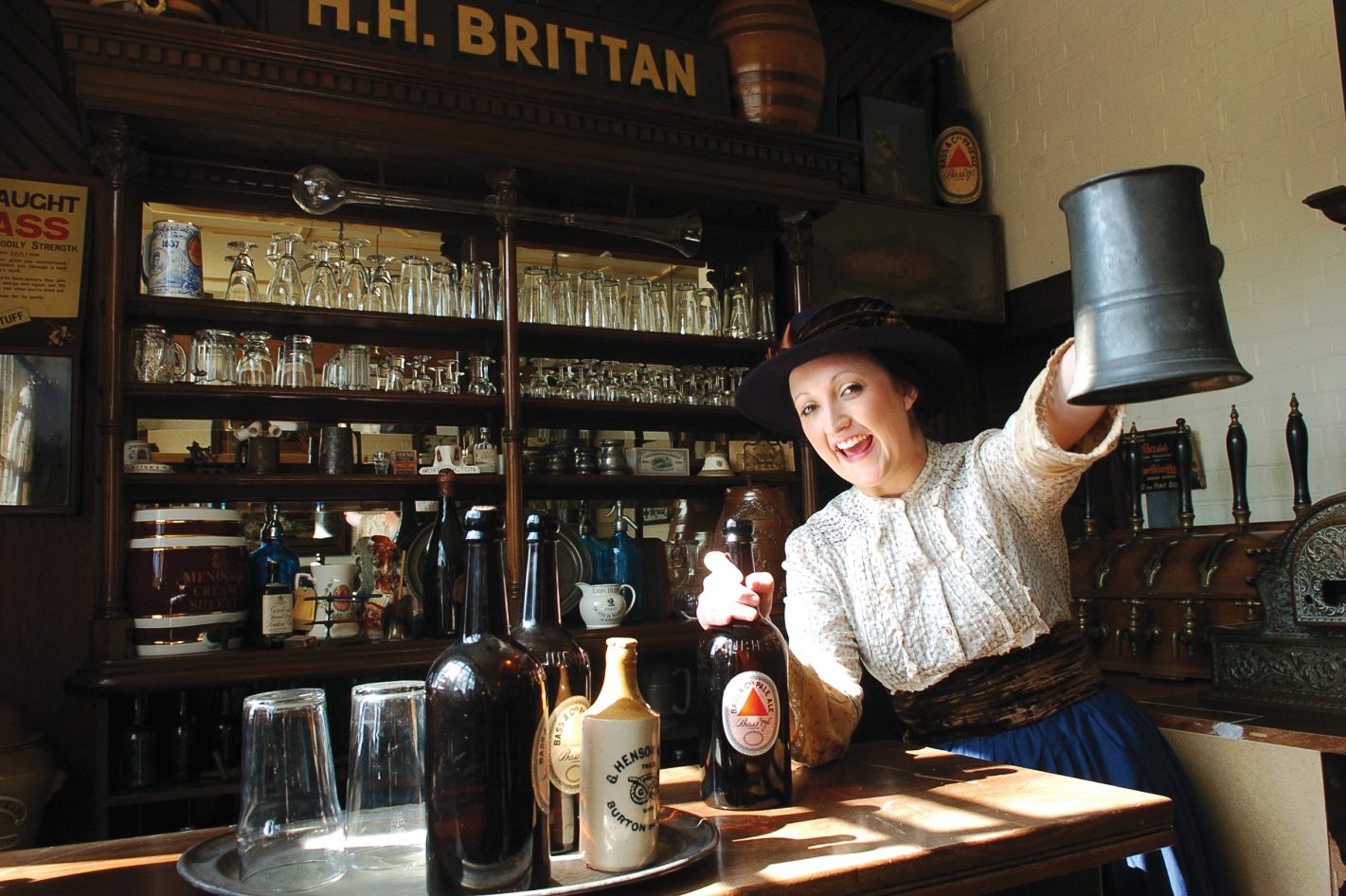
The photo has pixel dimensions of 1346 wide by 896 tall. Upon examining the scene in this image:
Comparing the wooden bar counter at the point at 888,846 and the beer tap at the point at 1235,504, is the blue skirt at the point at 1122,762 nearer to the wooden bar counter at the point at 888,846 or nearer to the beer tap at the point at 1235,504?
the wooden bar counter at the point at 888,846

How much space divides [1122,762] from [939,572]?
0.41 meters

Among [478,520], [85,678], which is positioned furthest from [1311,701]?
[85,678]

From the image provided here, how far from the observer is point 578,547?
10.5 feet

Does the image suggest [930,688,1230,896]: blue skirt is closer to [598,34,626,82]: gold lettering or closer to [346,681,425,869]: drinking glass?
[346,681,425,869]: drinking glass

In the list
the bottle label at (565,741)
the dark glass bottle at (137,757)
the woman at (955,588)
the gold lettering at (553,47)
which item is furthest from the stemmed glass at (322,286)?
the bottle label at (565,741)

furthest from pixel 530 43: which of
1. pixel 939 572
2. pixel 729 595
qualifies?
pixel 729 595

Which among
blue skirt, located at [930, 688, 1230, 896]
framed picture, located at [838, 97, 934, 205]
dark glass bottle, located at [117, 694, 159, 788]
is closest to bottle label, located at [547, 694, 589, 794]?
blue skirt, located at [930, 688, 1230, 896]

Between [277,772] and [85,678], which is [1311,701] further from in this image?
[85,678]

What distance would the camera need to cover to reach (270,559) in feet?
9.15

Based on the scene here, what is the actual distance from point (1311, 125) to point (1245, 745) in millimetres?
2237

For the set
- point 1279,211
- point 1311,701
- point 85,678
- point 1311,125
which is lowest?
point 1311,701

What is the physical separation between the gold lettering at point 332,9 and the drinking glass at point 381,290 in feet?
2.15

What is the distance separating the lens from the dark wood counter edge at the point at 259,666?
238cm

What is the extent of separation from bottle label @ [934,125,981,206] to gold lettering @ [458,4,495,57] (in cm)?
216
